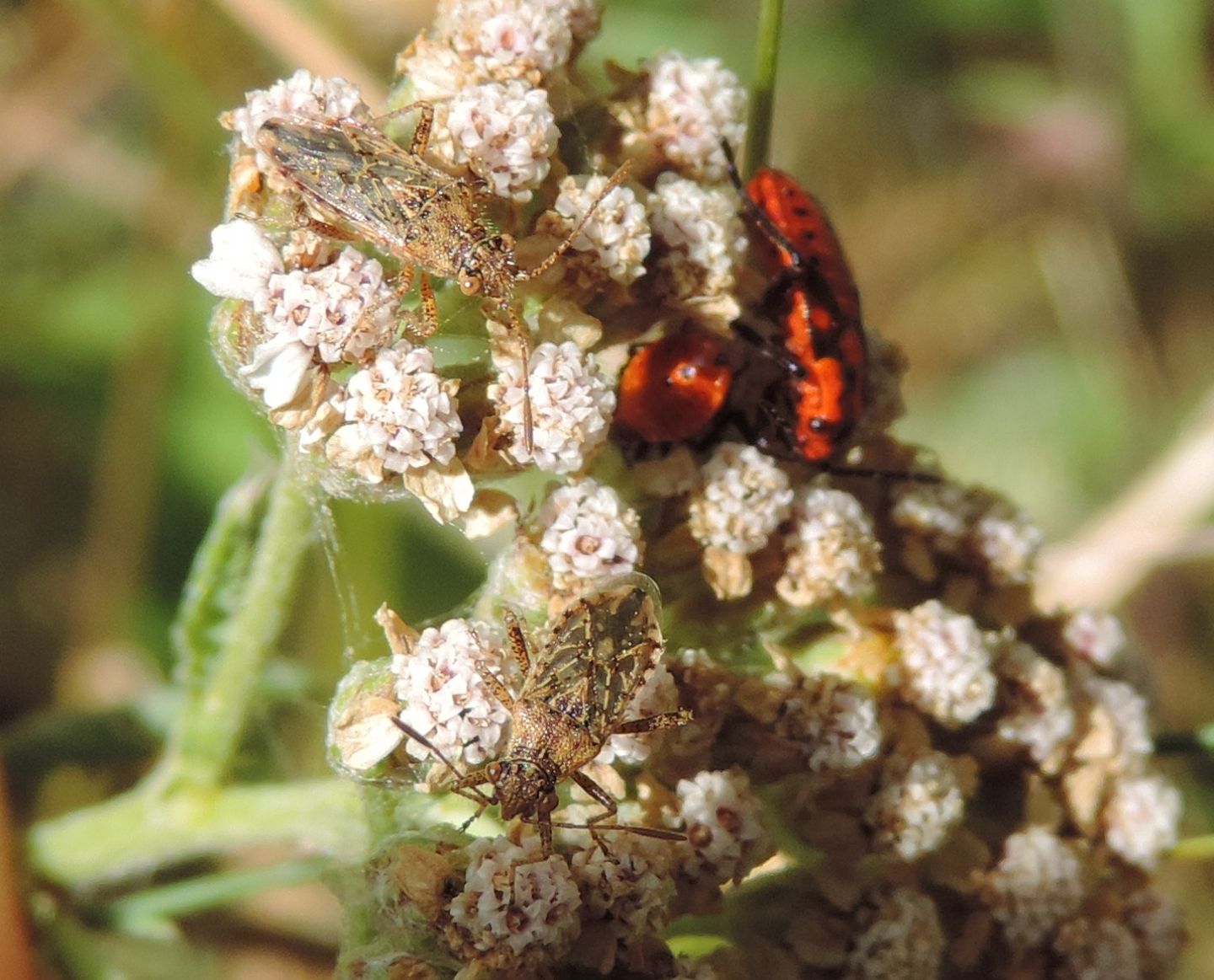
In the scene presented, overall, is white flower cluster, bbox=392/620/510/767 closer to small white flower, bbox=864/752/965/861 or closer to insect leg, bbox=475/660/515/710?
insect leg, bbox=475/660/515/710

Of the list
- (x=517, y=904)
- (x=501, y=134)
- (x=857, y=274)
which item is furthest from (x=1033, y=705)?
(x=857, y=274)

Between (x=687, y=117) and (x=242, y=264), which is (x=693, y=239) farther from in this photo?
(x=242, y=264)

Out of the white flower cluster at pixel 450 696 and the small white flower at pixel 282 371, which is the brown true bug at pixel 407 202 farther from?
the white flower cluster at pixel 450 696

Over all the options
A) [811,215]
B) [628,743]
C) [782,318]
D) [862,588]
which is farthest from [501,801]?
[811,215]

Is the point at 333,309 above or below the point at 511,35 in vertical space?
below

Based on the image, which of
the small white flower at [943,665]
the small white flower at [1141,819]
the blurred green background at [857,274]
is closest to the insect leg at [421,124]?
the blurred green background at [857,274]

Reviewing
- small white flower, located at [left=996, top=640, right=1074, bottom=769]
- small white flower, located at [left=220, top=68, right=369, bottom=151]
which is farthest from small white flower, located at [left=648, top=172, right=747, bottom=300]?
small white flower, located at [left=996, top=640, right=1074, bottom=769]
